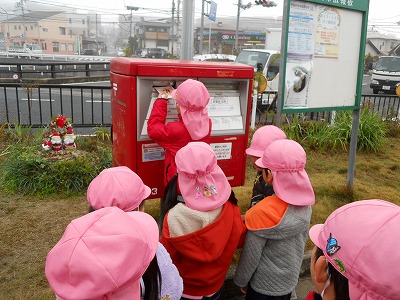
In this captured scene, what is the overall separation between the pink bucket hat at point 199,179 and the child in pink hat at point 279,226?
0.30 m

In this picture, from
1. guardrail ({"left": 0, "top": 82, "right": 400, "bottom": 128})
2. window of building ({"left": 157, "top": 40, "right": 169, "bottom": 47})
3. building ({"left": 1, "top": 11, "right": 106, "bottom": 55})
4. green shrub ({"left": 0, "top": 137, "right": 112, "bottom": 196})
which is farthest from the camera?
window of building ({"left": 157, "top": 40, "right": 169, "bottom": 47})

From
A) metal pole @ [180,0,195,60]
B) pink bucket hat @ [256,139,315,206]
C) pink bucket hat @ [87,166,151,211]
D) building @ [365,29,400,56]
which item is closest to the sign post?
metal pole @ [180,0,195,60]

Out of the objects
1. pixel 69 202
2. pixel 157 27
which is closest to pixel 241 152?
pixel 69 202

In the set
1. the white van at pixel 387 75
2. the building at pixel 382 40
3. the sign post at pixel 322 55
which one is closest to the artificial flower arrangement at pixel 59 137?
the sign post at pixel 322 55

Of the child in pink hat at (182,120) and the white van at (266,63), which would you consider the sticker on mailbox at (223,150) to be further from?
the white van at (266,63)

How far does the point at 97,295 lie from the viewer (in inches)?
45.2

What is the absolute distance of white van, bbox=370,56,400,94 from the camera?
18.9m

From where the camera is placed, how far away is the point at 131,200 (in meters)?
1.96

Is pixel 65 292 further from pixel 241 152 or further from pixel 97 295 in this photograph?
pixel 241 152

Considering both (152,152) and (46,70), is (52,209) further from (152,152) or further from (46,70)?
(46,70)

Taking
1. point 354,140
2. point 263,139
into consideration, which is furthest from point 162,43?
point 263,139

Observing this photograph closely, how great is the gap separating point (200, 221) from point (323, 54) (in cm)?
263

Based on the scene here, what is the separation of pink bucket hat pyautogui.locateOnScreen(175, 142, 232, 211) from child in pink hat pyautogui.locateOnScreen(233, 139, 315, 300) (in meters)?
0.30

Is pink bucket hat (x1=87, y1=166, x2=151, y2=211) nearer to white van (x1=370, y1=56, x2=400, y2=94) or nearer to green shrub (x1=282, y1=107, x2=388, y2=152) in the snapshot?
green shrub (x1=282, y1=107, x2=388, y2=152)
